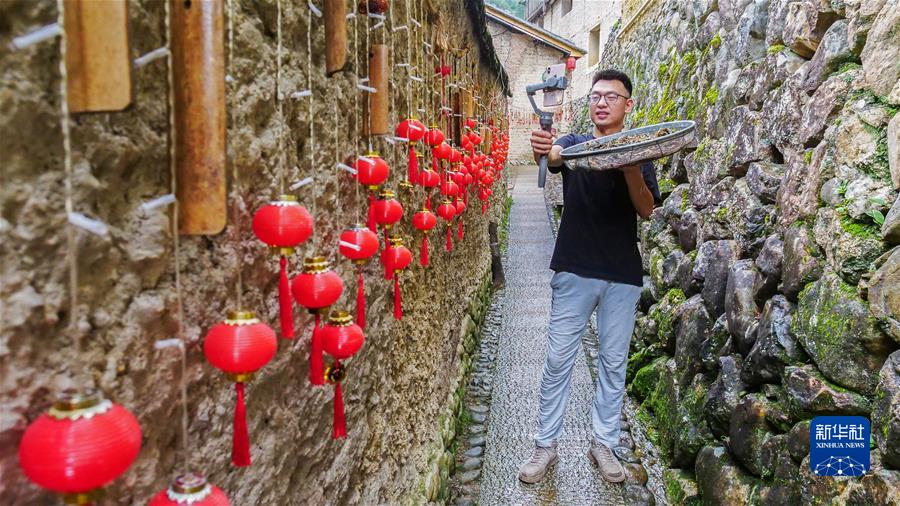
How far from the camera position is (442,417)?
381 cm

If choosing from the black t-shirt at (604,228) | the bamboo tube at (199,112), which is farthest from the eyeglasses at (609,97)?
the bamboo tube at (199,112)

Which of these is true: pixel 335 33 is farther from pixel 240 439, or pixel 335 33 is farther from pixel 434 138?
pixel 434 138

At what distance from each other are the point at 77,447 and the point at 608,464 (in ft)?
11.0

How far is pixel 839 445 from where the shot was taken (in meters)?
2.32

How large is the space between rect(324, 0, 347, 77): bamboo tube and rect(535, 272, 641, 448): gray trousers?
1897mm

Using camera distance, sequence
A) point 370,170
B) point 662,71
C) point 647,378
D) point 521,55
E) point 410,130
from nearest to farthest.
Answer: point 370,170 < point 410,130 < point 647,378 < point 662,71 < point 521,55

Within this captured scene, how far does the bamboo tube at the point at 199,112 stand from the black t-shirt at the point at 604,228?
2.37 m

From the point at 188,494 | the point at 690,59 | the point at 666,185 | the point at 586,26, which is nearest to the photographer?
the point at 188,494

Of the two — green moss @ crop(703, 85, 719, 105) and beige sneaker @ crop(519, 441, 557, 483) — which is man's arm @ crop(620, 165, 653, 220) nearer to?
beige sneaker @ crop(519, 441, 557, 483)

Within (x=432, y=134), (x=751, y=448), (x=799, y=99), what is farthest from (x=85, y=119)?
(x=799, y=99)

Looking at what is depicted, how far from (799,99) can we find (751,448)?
1.94m

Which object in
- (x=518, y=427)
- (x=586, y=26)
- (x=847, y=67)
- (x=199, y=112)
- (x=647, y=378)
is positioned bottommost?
(x=518, y=427)

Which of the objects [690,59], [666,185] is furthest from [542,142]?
[690,59]

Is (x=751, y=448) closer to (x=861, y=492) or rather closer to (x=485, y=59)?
(x=861, y=492)
